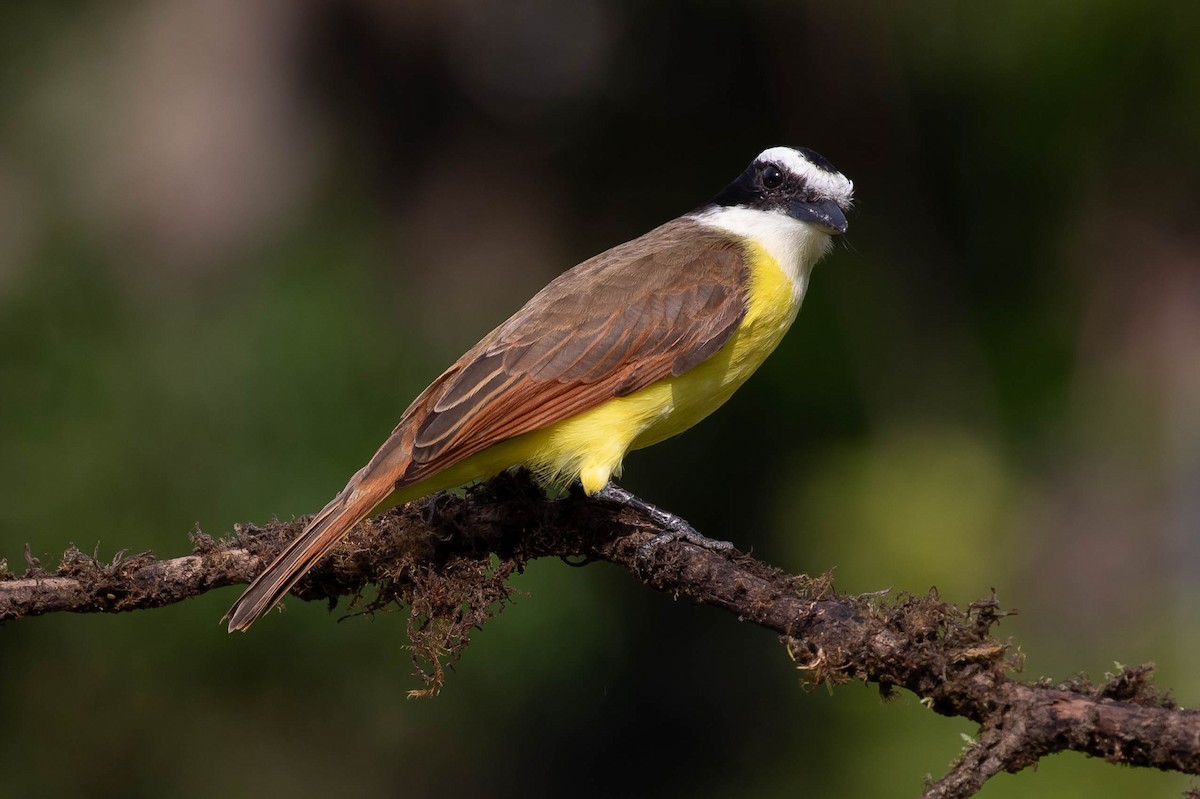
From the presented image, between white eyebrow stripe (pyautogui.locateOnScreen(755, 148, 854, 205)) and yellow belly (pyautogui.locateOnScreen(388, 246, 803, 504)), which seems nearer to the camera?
yellow belly (pyautogui.locateOnScreen(388, 246, 803, 504))

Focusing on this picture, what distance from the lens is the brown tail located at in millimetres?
3533

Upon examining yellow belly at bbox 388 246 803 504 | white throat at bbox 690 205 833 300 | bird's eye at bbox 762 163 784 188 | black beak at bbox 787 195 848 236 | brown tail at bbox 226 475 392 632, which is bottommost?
brown tail at bbox 226 475 392 632

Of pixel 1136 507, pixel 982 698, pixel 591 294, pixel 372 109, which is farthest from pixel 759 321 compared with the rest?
pixel 372 109

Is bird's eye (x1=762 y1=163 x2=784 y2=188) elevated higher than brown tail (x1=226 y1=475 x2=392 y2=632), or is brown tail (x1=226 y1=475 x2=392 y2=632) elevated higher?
bird's eye (x1=762 y1=163 x2=784 y2=188)

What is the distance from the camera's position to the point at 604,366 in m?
4.11

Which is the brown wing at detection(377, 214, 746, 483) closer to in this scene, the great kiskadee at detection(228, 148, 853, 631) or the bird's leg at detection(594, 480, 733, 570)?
the great kiskadee at detection(228, 148, 853, 631)

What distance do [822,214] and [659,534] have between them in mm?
1444

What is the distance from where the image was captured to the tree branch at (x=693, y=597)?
8.18 feet

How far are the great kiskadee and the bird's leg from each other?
47mm

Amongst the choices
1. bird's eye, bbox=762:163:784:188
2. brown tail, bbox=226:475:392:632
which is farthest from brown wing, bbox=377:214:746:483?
bird's eye, bbox=762:163:784:188

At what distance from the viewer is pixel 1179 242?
24.8ft

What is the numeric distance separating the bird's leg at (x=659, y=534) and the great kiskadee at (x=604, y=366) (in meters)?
0.05

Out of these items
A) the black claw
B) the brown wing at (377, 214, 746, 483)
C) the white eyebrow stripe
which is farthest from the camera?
the white eyebrow stripe

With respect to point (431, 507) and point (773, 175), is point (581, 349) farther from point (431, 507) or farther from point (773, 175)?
point (773, 175)
